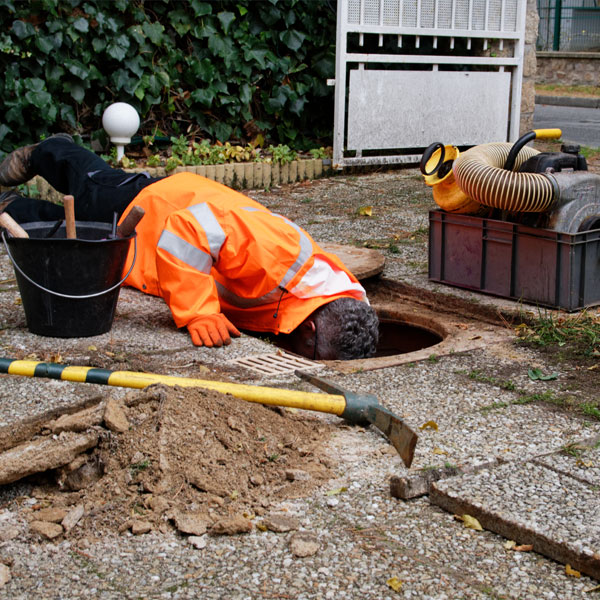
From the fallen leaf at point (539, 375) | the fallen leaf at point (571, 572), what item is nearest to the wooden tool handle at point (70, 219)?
the fallen leaf at point (539, 375)

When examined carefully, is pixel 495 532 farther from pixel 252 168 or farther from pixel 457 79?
pixel 457 79

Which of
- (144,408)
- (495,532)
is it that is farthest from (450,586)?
(144,408)

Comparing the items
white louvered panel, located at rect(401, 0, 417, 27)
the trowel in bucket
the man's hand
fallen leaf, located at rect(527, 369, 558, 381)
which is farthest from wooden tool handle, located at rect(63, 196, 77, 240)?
white louvered panel, located at rect(401, 0, 417, 27)

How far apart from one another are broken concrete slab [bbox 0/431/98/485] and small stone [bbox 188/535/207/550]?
1.55 feet

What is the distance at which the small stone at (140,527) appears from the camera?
2.30 metres

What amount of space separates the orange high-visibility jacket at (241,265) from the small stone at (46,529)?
1683mm

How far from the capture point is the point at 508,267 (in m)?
4.64

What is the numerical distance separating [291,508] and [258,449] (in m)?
0.29

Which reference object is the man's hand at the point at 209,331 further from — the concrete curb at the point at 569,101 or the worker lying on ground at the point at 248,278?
the concrete curb at the point at 569,101

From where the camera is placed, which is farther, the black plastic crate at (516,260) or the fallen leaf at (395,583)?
the black plastic crate at (516,260)

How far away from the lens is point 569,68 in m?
19.1

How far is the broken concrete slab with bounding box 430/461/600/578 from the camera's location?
223 cm

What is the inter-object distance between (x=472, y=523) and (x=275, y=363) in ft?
4.64

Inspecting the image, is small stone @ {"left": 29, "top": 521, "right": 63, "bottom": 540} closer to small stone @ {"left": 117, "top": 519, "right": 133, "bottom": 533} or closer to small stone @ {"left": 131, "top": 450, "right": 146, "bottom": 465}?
small stone @ {"left": 117, "top": 519, "right": 133, "bottom": 533}
